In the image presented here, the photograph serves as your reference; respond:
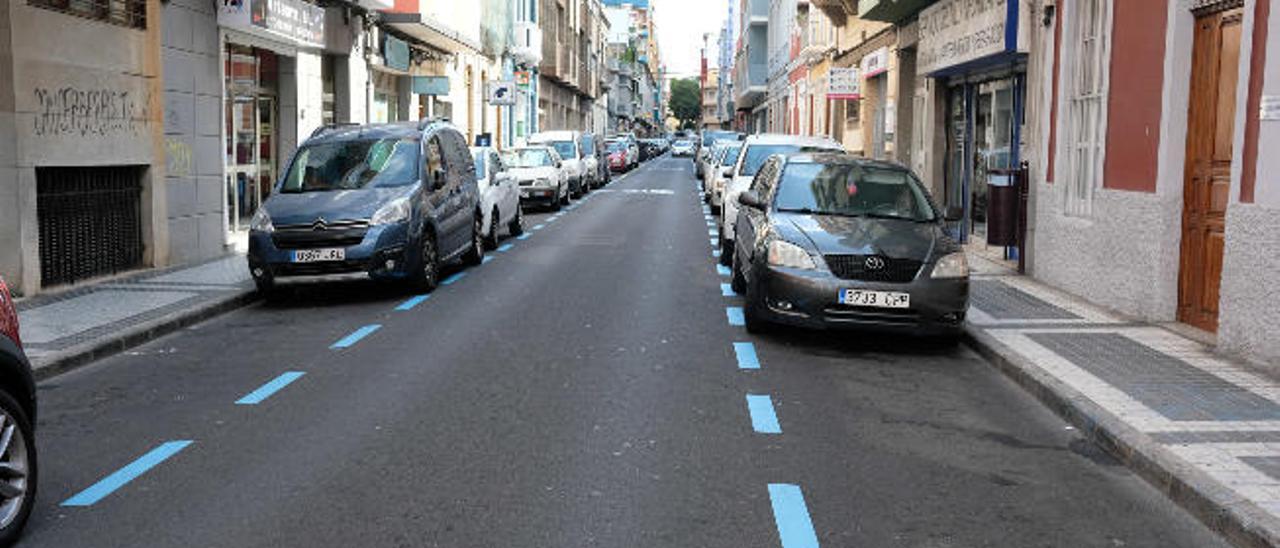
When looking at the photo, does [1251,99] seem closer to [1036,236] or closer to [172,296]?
[1036,236]

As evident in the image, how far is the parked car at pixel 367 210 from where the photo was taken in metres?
12.0

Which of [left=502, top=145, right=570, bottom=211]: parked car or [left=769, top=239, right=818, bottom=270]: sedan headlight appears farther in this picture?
[left=502, top=145, right=570, bottom=211]: parked car

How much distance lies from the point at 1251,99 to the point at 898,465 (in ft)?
15.6

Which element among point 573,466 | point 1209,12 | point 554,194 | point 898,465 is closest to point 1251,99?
point 1209,12

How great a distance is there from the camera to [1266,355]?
27.2 ft

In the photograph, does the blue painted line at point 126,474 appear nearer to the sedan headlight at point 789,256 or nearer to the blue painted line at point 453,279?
the sedan headlight at point 789,256

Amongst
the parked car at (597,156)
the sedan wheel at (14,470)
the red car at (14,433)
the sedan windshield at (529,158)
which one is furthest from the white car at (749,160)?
the parked car at (597,156)

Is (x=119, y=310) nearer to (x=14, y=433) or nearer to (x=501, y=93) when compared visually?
(x=14, y=433)

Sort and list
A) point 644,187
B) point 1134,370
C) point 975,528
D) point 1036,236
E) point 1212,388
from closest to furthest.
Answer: point 975,528
point 1212,388
point 1134,370
point 1036,236
point 644,187

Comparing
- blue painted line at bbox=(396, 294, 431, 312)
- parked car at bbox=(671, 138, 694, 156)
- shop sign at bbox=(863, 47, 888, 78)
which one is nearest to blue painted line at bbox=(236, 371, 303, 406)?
blue painted line at bbox=(396, 294, 431, 312)

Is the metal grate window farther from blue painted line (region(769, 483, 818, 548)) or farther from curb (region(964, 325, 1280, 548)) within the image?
curb (region(964, 325, 1280, 548))

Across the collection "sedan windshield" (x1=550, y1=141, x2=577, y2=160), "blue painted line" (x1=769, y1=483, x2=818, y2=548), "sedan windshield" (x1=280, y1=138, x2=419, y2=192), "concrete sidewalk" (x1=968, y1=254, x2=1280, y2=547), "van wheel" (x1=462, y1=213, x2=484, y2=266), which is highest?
"sedan windshield" (x1=550, y1=141, x2=577, y2=160)

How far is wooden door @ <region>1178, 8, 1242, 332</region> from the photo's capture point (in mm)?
9555

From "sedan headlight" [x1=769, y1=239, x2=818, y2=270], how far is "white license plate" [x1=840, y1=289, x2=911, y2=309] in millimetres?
371
